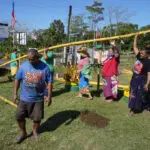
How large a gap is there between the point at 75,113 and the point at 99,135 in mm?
1529

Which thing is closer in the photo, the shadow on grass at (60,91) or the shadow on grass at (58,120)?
the shadow on grass at (58,120)

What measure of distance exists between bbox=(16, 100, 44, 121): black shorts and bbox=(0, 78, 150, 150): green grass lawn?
50 centimetres

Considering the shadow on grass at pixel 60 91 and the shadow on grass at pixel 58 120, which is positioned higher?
the shadow on grass at pixel 60 91

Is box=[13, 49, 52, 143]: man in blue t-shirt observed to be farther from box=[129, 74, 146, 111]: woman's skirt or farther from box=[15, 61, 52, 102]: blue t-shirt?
box=[129, 74, 146, 111]: woman's skirt

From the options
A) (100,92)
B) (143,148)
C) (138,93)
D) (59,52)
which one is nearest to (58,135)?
(143,148)

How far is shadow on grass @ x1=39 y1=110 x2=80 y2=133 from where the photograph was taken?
20.3 ft

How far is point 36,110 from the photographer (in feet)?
18.0

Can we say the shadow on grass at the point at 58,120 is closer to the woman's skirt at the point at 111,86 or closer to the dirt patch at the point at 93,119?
the dirt patch at the point at 93,119

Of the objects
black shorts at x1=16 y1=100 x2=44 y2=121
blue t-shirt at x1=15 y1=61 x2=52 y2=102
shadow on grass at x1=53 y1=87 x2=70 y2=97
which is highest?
blue t-shirt at x1=15 y1=61 x2=52 y2=102

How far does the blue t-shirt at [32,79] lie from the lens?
532 centimetres

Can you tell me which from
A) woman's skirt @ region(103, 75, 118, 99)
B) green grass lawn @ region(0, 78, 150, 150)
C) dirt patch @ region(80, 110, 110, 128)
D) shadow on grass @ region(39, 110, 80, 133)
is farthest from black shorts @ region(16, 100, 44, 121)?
woman's skirt @ region(103, 75, 118, 99)

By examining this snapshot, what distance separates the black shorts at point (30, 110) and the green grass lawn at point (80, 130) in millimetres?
495

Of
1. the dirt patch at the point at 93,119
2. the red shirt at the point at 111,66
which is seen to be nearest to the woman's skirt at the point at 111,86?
the red shirt at the point at 111,66

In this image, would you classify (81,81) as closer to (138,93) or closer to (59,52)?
(138,93)
